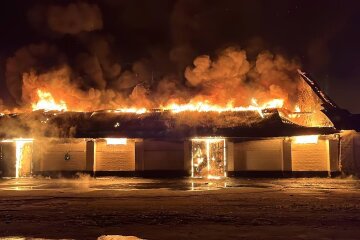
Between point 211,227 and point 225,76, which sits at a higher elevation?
point 225,76

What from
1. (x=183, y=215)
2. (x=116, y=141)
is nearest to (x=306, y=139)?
(x=116, y=141)

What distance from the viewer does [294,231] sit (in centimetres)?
888

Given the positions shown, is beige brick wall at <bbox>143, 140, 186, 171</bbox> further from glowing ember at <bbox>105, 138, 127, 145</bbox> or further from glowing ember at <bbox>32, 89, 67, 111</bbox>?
glowing ember at <bbox>32, 89, 67, 111</bbox>

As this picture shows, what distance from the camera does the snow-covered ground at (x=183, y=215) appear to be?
28.8ft

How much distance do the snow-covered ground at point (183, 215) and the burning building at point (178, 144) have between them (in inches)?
452

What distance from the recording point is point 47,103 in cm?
3509

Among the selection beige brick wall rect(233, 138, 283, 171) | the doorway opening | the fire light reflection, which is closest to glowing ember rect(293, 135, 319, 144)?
beige brick wall rect(233, 138, 283, 171)

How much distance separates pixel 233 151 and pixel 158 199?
13.9 meters

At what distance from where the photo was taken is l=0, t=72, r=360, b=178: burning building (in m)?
27.7

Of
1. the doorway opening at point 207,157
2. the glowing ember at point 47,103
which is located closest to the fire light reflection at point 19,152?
the glowing ember at point 47,103

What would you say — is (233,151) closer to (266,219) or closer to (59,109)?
(59,109)

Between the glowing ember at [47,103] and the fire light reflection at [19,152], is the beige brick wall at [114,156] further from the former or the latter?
the glowing ember at [47,103]

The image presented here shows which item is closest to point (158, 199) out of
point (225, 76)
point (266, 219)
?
point (266, 219)

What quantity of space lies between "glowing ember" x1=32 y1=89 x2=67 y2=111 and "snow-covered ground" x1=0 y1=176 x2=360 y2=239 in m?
18.9
